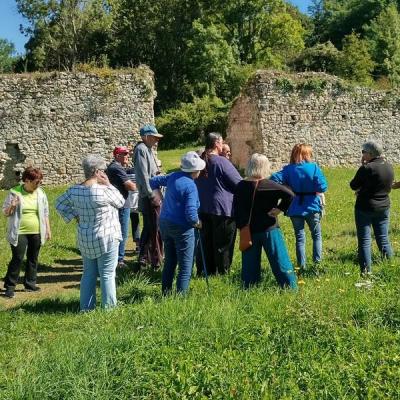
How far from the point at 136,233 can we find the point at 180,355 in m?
5.25

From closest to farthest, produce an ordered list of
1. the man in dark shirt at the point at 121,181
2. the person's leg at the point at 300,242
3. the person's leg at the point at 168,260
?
the person's leg at the point at 168,260
the person's leg at the point at 300,242
the man in dark shirt at the point at 121,181

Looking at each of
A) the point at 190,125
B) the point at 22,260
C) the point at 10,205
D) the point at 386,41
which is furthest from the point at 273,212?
the point at 386,41

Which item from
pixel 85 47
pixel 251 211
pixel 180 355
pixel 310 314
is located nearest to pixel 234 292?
pixel 251 211

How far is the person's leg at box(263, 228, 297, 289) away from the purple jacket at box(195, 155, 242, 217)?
130 cm

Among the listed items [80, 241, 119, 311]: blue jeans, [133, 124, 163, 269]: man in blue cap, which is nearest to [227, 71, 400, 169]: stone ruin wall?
[133, 124, 163, 269]: man in blue cap

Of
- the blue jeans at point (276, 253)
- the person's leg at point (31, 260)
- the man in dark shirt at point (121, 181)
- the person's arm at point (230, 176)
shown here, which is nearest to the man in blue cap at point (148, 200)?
the man in dark shirt at point (121, 181)

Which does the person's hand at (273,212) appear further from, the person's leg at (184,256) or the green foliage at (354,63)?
the green foliage at (354,63)

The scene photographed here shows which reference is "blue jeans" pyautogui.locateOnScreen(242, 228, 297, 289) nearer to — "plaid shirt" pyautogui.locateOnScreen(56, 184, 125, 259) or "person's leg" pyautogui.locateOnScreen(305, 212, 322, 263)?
"plaid shirt" pyautogui.locateOnScreen(56, 184, 125, 259)

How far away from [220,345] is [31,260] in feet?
12.1

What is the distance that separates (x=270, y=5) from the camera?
41062 mm

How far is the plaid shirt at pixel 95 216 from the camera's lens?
201 inches

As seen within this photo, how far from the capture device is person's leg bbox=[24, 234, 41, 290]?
21.9 ft

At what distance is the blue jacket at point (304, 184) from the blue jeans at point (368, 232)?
603 mm

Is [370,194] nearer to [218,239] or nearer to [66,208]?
[218,239]
